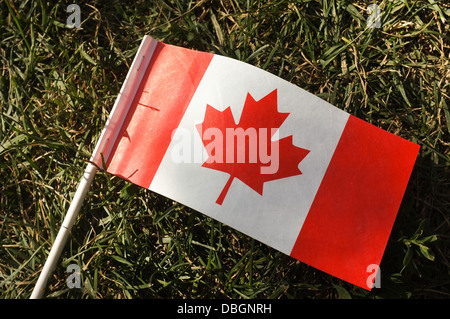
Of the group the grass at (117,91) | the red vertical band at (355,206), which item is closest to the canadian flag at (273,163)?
the red vertical band at (355,206)

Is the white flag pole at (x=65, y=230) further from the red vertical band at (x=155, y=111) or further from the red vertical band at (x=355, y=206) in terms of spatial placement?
the red vertical band at (x=355, y=206)

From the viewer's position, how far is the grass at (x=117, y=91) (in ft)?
4.69

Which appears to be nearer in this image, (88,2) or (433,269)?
(433,269)

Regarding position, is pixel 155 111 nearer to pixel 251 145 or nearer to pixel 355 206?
pixel 251 145

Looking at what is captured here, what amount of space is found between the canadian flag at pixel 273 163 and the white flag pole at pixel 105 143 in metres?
0.03

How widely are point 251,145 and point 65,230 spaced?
2.12 ft

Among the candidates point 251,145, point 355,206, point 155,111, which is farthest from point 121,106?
point 355,206

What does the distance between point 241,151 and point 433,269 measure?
0.77 metres

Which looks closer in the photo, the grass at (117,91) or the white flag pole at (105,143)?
the white flag pole at (105,143)

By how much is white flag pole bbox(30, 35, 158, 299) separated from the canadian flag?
1.0 inches

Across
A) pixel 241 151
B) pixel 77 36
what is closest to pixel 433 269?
pixel 241 151

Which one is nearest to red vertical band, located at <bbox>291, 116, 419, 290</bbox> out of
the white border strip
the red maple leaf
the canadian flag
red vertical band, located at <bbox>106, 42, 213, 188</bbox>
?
the canadian flag

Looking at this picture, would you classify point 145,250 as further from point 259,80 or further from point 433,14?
point 433,14

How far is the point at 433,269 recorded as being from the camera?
142cm
